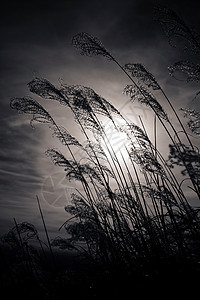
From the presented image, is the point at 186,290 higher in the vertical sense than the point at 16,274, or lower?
lower

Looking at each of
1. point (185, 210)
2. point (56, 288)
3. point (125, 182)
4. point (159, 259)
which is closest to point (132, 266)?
point (159, 259)

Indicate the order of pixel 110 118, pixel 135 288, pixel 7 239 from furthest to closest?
pixel 7 239 < pixel 110 118 < pixel 135 288

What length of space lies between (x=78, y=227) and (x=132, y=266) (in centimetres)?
145

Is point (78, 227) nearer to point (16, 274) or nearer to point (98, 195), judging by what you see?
point (98, 195)

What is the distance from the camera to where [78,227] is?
12.2 ft

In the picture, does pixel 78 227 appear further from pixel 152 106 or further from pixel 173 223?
pixel 152 106

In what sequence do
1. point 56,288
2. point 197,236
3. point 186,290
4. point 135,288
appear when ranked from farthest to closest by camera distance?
point 56,288 → point 197,236 → point 135,288 → point 186,290

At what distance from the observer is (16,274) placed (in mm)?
3750

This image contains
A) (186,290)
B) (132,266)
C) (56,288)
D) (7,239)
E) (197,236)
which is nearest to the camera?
(186,290)

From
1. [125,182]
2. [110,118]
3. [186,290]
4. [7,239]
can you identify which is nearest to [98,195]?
[125,182]

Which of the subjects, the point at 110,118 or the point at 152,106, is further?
the point at 110,118

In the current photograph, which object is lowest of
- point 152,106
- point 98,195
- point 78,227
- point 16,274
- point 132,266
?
point 132,266

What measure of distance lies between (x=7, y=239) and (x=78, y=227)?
151 cm

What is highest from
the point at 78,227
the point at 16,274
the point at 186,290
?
the point at 78,227
